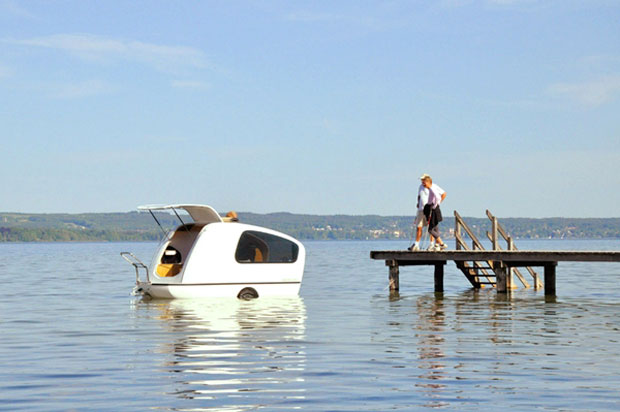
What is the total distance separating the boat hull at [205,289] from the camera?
80.1ft

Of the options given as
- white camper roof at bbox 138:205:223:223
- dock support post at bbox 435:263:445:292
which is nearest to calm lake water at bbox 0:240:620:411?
white camper roof at bbox 138:205:223:223

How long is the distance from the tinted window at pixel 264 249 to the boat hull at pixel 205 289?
0.62 metres

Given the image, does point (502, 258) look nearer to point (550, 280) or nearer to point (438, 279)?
point (550, 280)

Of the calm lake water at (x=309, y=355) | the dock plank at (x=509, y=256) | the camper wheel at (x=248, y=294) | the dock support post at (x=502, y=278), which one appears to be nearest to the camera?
the calm lake water at (x=309, y=355)

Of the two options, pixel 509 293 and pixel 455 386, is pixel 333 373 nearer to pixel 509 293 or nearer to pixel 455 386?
pixel 455 386

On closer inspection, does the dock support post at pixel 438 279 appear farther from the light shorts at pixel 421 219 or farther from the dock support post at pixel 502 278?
the light shorts at pixel 421 219

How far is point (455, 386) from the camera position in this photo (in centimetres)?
1180

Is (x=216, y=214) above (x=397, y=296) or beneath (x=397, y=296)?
above

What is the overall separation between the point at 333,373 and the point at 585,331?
288 inches

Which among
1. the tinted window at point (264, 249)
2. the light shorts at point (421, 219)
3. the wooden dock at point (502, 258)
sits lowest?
the wooden dock at point (502, 258)

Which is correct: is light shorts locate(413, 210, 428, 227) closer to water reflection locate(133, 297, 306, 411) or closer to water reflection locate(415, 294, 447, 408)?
water reflection locate(415, 294, 447, 408)

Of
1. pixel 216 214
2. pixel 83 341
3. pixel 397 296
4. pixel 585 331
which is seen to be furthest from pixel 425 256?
pixel 83 341

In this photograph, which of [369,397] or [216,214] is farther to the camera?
[216,214]

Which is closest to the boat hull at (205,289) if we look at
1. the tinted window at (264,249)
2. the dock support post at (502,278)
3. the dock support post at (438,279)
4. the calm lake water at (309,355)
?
the calm lake water at (309,355)
